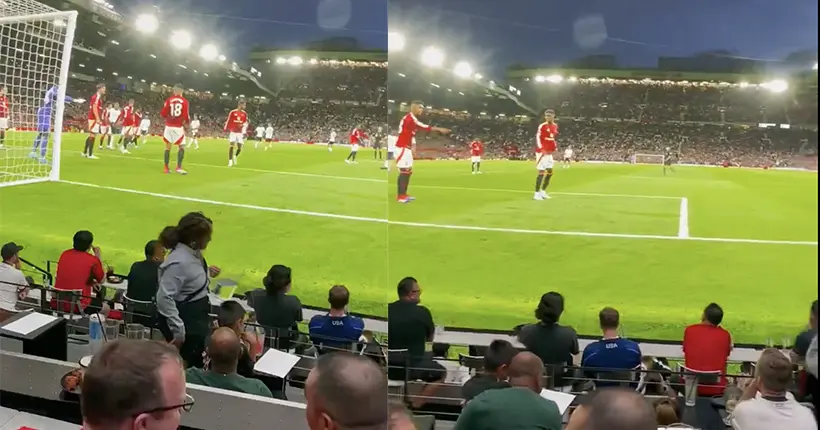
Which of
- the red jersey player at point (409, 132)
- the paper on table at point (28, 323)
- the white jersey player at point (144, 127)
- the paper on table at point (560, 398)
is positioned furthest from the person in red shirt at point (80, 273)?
the paper on table at point (560, 398)

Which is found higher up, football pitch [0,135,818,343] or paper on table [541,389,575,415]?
football pitch [0,135,818,343]

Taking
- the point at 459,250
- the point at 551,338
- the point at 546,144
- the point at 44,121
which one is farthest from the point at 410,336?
the point at 44,121

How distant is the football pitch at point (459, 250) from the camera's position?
10.3 feet

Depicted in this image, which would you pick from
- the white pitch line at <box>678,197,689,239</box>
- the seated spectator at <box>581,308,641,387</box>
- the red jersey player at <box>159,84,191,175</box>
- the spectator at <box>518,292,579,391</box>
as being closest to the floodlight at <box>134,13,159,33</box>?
the red jersey player at <box>159,84,191,175</box>

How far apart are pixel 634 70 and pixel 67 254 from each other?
2566 millimetres

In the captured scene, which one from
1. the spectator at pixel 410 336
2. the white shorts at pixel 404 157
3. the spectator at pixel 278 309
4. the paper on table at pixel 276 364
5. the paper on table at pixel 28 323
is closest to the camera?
the paper on table at pixel 276 364

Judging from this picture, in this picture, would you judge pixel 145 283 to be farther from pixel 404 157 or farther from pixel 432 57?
pixel 432 57

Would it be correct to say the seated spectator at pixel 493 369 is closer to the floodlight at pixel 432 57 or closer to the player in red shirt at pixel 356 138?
the floodlight at pixel 432 57

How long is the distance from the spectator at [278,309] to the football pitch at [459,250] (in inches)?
12.5

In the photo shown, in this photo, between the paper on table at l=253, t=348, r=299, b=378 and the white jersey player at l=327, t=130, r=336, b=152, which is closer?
the paper on table at l=253, t=348, r=299, b=378

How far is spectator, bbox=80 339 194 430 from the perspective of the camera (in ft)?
2.99

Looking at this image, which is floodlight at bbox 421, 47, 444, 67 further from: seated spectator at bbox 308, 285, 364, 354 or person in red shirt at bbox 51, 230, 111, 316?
person in red shirt at bbox 51, 230, 111, 316

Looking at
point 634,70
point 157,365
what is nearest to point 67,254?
point 157,365

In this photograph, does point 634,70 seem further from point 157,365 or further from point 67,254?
point 67,254
